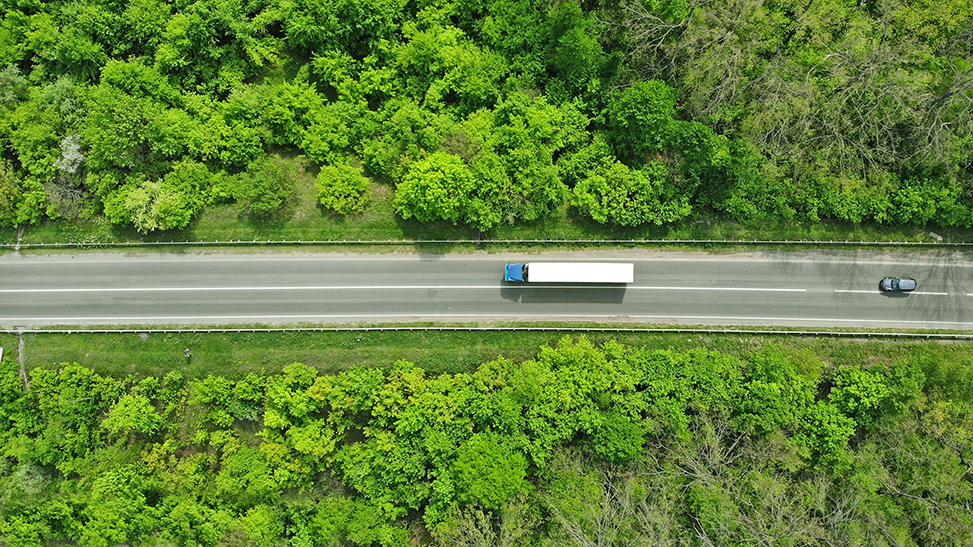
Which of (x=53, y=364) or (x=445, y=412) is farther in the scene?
(x=53, y=364)

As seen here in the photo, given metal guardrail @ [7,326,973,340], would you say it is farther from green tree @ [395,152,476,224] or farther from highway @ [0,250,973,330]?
green tree @ [395,152,476,224]

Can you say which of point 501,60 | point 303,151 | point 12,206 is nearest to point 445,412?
point 303,151

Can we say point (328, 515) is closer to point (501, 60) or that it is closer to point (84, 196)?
point (84, 196)

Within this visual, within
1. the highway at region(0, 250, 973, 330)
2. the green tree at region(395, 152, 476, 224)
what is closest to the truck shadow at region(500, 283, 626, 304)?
the highway at region(0, 250, 973, 330)

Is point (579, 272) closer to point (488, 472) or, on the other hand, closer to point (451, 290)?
point (451, 290)

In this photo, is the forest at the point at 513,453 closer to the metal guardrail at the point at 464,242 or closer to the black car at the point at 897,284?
the black car at the point at 897,284

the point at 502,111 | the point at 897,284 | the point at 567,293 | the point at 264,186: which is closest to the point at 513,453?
the point at 567,293
